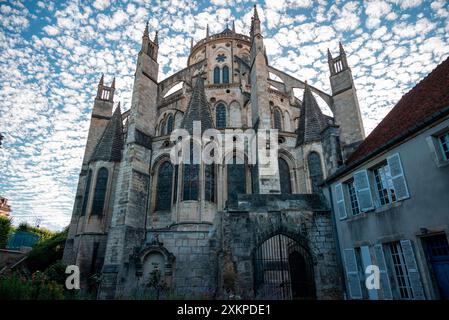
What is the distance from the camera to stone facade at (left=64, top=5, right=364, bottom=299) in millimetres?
9719

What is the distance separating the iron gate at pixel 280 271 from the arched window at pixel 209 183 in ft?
15.2

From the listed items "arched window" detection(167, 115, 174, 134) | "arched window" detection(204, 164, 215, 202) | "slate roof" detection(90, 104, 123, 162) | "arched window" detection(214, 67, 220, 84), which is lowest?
"arched window" detection(204, 164, 215, 202)

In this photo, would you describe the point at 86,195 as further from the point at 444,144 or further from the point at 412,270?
the point at 444,144

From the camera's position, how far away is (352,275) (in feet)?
28.5

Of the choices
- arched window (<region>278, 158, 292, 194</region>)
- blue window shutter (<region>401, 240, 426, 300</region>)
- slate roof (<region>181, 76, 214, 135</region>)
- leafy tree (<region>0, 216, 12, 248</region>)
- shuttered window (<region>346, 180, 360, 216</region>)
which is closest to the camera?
blue window shutter (<region>401, 240, 426, 300</region>)

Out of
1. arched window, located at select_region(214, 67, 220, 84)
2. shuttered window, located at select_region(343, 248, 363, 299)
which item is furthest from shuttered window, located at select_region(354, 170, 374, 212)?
arched window, located at select_region(214, 67, 220, 84)

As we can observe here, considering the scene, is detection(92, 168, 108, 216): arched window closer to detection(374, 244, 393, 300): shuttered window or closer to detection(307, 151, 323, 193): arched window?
detection(307, 151, 323, 193): arched window

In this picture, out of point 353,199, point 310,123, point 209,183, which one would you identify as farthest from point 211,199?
point 310,123

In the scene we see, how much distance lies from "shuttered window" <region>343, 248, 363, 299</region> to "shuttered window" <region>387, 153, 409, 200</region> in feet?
8.41

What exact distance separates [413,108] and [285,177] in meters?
8.86

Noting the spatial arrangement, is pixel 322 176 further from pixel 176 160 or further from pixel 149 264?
pixel 149 264

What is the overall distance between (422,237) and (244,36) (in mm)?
27853
